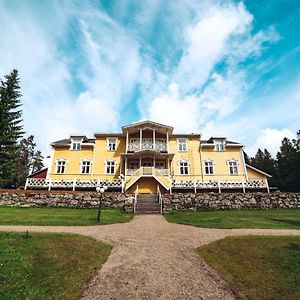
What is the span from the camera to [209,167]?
27.0 meters

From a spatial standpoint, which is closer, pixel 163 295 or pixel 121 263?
pixel 163 295

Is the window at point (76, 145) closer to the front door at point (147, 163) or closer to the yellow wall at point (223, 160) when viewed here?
the front door at point (147, 163)

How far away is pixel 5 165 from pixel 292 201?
32347 millimetres

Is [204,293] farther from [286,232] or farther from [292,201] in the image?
[292,201]

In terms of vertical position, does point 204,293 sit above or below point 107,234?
below

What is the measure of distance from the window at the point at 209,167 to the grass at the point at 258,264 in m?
17.8

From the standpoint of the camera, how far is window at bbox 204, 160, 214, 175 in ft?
87.9

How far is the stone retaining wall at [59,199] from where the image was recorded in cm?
1905

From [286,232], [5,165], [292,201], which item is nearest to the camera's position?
→ [286,232]

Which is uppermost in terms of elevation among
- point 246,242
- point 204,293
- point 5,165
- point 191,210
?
point 5,165

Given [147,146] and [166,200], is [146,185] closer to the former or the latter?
[147,146]

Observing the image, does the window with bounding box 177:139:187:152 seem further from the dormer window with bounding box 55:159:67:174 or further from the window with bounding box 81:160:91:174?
the dormer window with bounding box 55:159:67:174

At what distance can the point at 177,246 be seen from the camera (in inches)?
331

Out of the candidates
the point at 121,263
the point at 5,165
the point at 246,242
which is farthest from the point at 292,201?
the point at 5,165
